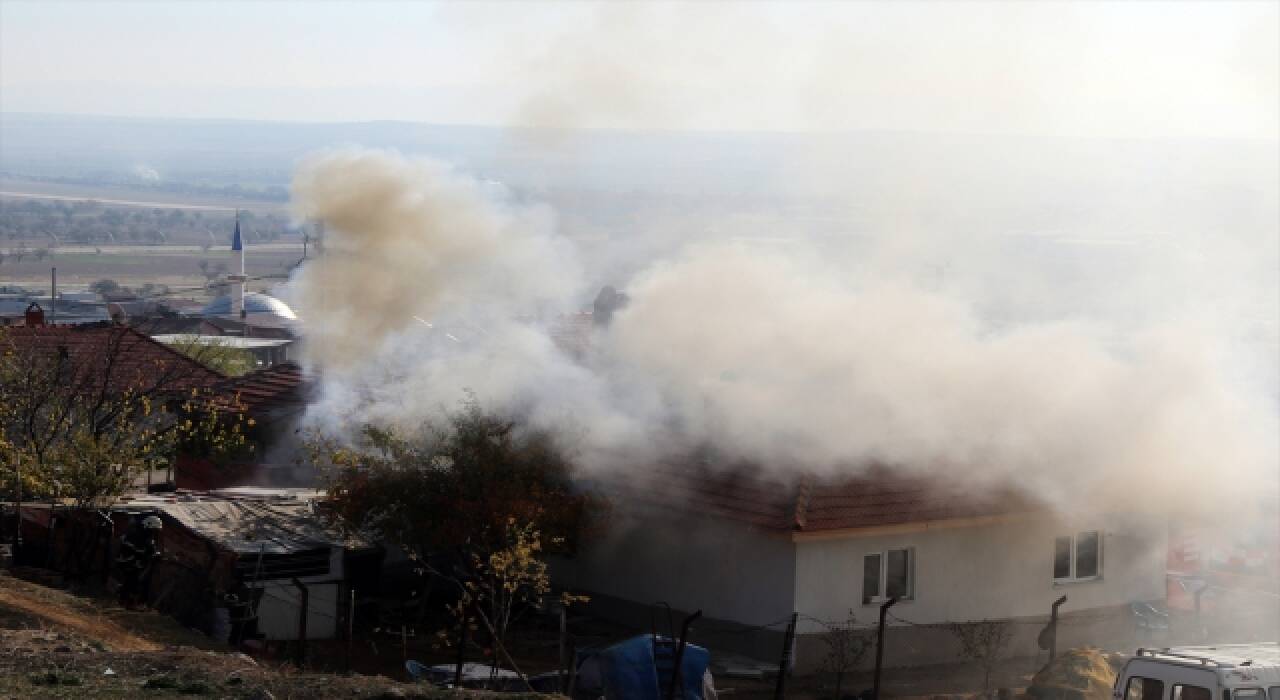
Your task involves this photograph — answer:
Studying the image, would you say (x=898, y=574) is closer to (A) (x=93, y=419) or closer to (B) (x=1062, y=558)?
(B) (x=1062, y=558)

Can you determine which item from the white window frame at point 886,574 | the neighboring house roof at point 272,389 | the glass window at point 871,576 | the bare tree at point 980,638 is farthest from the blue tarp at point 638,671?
the neighboring house roof at point 272,389

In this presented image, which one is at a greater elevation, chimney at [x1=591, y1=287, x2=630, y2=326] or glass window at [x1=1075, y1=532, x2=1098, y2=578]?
chimney at [x1=591, y1=287, x2=630, y2=326]

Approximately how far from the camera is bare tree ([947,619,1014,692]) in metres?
20.0

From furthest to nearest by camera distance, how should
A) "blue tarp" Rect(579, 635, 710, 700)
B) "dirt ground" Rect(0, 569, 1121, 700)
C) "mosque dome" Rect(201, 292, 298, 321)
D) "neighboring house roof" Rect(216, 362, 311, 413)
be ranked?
1. "mosque dome" Rect(201, 292, 298, 321)
2. "neighboring house roof" Rect(216, 362, 311, 413)
3. "blue tarp" Rect(579, 635, 710, 700)
4. "dirt ground" Rect(0, 569, 1121, 700)

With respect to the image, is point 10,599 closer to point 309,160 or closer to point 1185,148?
point 309,160

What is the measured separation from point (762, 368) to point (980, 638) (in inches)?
195

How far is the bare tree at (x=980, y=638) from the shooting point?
2002 cm

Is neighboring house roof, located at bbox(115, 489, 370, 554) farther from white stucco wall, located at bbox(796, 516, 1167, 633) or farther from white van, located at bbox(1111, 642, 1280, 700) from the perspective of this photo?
white van, located at bbox(1111, 642, 1280, 700)

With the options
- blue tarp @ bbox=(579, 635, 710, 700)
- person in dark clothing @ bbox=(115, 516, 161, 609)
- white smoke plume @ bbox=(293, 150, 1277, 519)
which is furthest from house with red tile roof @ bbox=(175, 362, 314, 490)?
blue tarp @ bbox=(579, 635, 710, 700)

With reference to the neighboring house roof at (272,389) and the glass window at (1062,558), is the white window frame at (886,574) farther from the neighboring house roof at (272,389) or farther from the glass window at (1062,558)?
the neighboring house roof at (272,389)

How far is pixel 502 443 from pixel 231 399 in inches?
361

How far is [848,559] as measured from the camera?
1950cm

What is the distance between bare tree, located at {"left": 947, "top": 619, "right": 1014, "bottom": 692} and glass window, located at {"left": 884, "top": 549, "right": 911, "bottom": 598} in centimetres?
75

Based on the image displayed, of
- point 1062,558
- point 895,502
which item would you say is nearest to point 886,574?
point 895,502
